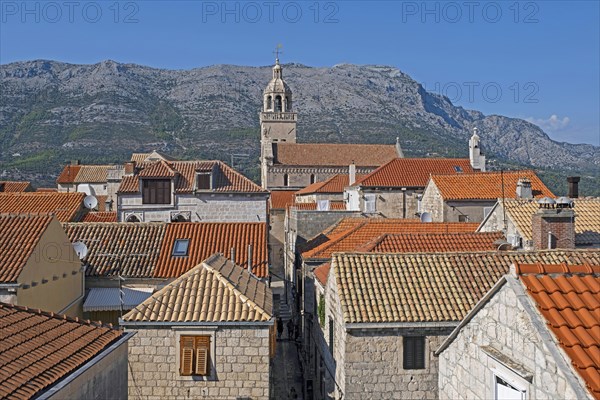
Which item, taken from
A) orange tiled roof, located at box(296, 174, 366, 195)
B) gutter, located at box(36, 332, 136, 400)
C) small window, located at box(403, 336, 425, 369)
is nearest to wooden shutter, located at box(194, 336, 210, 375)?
gutter, located at box(36, 332, 136, 400)

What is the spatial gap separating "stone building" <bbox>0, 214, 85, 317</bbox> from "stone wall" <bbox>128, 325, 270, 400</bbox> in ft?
13.4

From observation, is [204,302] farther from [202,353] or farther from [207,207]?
[207,207]

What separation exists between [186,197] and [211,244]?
9.28 meters

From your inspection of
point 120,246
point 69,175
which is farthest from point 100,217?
point 69,175

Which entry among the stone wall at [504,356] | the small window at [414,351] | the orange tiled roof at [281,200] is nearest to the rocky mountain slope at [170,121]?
the orange tiled roof at [281,200]

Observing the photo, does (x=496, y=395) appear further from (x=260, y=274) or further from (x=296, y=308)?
(x=296, y=308)

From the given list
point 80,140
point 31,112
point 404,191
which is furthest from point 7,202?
point 31,112

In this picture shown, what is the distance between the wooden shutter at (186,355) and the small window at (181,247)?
28.9 ft

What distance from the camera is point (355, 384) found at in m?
14.2

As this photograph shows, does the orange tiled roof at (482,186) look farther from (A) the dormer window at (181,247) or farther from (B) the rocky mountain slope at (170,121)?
(B) the rocky mountain slope at (170,121)

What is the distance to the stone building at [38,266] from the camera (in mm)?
15873

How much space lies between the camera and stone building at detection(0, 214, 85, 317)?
15873mm

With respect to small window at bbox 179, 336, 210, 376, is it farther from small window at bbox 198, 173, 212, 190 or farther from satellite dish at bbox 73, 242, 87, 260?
small window at bbox 198, 173, 212, 190

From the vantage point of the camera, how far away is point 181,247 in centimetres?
2320
